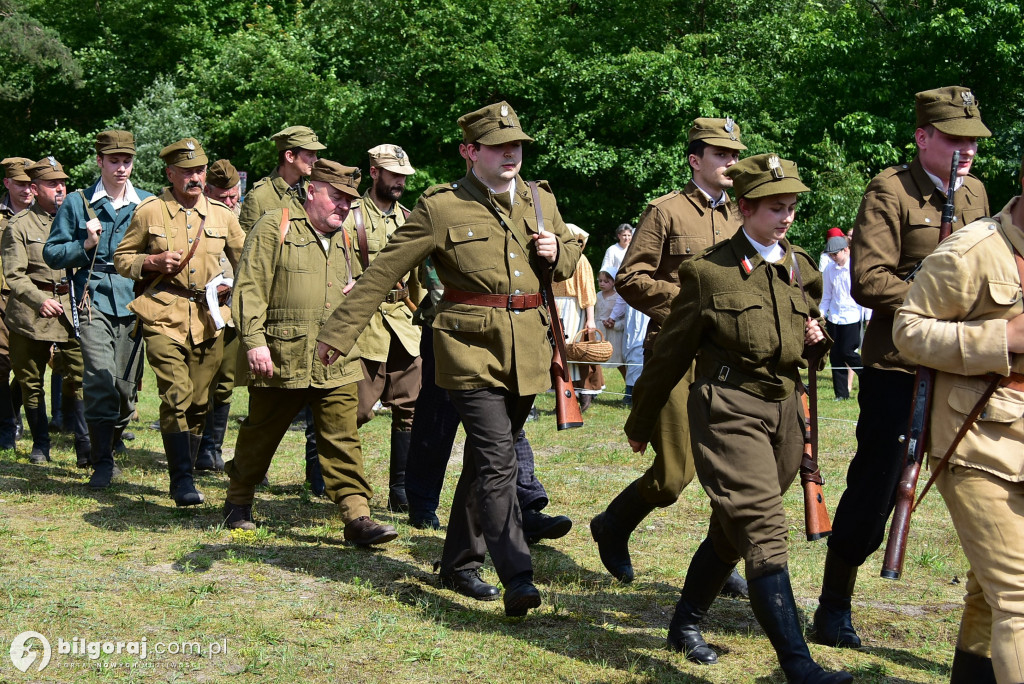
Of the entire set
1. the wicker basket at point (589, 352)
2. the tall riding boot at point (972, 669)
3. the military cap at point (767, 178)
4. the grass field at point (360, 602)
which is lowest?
the grass field at point (360, 602)

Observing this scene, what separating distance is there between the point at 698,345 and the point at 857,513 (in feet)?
3.71

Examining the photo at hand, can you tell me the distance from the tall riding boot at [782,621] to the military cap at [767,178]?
143 cm

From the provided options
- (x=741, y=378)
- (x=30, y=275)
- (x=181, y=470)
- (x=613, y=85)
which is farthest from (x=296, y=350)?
(x=613, y=85)

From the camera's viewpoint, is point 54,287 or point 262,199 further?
point 54,287

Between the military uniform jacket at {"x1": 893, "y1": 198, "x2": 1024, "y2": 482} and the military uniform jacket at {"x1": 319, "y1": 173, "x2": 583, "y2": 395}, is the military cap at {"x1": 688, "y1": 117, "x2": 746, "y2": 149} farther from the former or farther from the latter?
the military uniform jacket at {"x1": 893, "y1": 198, "x2": 1024, "y2": 482}

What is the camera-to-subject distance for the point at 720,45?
25641 millimetres

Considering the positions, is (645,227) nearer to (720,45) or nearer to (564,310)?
(564,310)

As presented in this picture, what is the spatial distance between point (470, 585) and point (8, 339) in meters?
6.14

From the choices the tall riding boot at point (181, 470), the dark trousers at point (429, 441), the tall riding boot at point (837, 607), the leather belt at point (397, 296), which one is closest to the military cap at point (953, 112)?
the tall riding boot at point (837, 607)

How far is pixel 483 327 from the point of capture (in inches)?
216

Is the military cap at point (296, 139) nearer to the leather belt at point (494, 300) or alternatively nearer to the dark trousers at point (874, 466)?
the leather belt at point (494, 300)

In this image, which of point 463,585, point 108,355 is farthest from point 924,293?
point 108,355

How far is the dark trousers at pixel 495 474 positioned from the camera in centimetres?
534

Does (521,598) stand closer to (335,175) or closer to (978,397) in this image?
(978,397)
